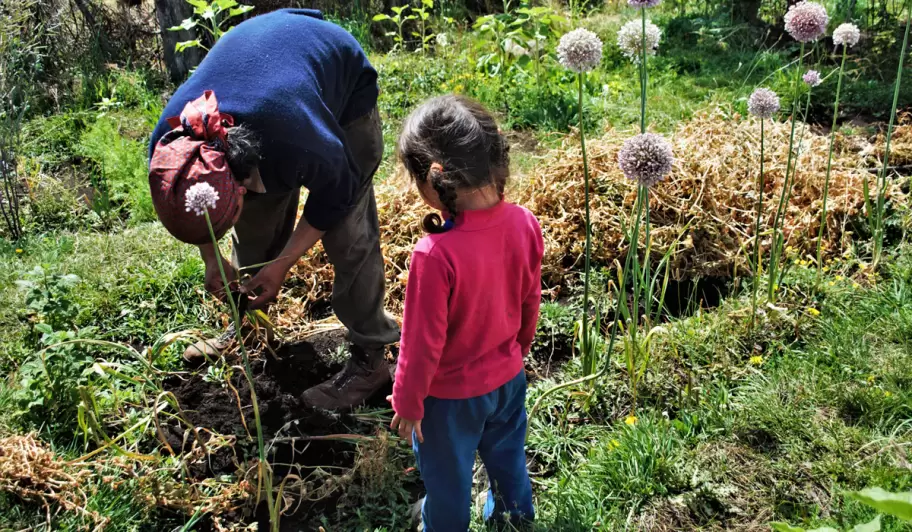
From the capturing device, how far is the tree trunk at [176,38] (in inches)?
269

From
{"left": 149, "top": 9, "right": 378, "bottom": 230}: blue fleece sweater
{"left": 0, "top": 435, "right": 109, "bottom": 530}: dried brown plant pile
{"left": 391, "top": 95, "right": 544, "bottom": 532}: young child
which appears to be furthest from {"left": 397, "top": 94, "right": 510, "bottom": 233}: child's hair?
{"left": 0, "top": 435, "right": 109, "bottom": 530}: dried brown plant pile

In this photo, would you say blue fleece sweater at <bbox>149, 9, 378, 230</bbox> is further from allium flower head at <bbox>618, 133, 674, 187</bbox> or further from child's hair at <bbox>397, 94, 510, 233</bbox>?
allium flower head at <bbox>618, 133, 674, 187</bbox>

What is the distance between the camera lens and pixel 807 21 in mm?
2852

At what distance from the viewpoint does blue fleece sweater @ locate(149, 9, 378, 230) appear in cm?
227

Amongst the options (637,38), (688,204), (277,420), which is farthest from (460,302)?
(688,204)

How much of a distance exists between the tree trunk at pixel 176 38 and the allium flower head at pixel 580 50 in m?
5.36

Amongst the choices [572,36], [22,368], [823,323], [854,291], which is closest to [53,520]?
[22,368]

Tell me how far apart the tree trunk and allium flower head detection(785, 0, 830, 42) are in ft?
18.0

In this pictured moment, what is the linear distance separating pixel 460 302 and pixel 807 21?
1925 millimetres

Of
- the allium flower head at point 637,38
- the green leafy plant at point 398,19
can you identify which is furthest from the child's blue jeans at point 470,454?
the green leafy plant at point 398,19

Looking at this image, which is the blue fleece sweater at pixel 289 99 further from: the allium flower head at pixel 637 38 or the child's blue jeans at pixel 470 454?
the allium flower head at pixel 637 38

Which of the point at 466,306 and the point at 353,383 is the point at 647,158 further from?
the point at 353,383

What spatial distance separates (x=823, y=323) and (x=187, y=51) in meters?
6.09

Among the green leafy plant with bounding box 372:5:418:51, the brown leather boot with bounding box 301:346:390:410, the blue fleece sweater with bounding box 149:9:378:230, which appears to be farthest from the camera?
the green leafy plant with bounding box 372:5:418:51
